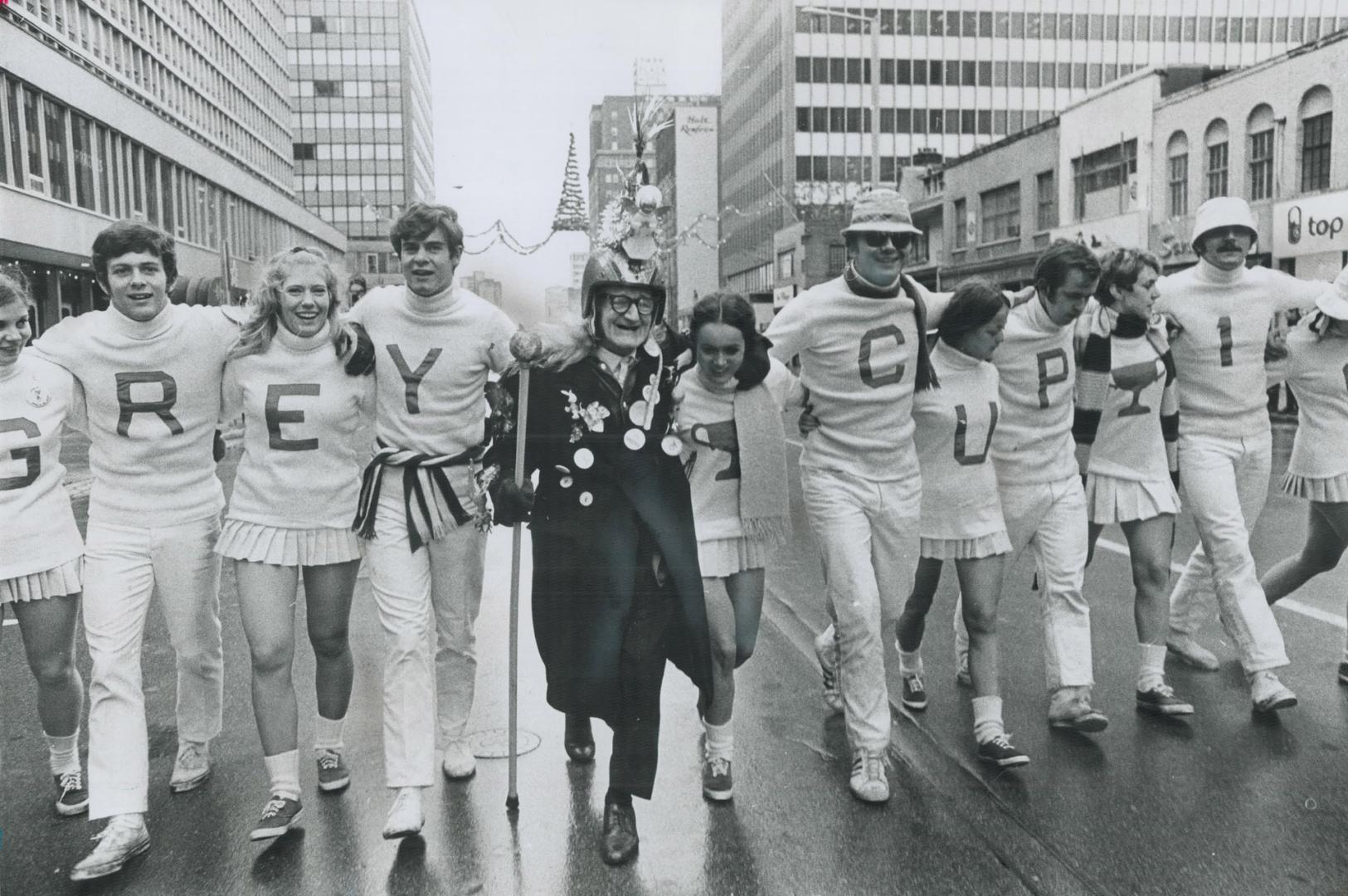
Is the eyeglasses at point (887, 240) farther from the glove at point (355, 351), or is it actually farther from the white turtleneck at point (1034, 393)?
the glove at point (355, 351)

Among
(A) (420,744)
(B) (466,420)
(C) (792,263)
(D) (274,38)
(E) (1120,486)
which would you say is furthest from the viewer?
(C) (792,263)

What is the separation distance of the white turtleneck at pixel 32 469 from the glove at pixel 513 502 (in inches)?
56.4

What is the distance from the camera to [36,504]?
414 centimetres

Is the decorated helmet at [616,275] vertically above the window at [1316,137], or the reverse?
the window at [1316,137]

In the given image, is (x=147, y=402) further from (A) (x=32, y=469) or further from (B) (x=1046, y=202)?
(B) (x=1046, y=202)

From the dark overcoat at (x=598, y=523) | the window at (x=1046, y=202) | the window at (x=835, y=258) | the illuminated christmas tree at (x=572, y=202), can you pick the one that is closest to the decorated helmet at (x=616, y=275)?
the dark overcoat at (x=598, y=523)

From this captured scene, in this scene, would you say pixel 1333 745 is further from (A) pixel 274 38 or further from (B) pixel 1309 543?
(A) pixel 274 38

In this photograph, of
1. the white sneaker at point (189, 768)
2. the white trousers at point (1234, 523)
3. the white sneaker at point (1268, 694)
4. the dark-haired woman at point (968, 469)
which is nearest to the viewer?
the white sneaker at point (189, 768)

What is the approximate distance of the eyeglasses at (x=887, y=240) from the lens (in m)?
4.59

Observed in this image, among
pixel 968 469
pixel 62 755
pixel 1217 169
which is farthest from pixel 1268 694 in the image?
pixel 1217 169

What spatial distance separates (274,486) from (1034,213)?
40.2m

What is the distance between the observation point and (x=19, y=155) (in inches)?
1075

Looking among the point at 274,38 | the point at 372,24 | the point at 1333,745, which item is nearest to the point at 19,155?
the point at 274,38

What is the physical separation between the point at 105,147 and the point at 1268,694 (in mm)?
32572
